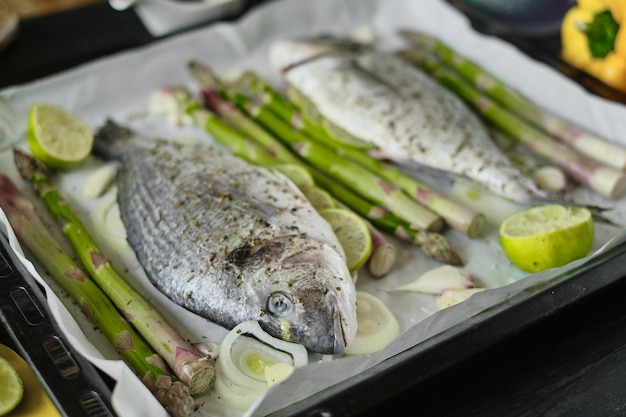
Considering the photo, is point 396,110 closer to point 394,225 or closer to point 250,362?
point 394,225

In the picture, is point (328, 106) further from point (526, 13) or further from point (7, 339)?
point (7, 339)

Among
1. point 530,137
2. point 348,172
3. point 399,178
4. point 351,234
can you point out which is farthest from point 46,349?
point 530,137

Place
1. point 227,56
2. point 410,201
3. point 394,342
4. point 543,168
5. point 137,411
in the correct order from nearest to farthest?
1. point 137,411
2. point 394,342
3. point 410,201
4. point 543,168
5. point 227,56

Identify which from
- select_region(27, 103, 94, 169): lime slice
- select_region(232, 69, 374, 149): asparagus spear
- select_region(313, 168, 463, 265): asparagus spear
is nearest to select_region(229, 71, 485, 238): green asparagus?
select_region(232, 69, 374, 149): asparagus spear

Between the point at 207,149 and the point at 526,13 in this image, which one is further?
the point at 526,13

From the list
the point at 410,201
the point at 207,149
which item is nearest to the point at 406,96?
the point at 410,201

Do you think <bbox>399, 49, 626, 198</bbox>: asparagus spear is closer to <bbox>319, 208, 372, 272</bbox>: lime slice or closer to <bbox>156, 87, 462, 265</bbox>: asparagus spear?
<bbox>156, 87, 462, 265</bbox>: asparagus spear

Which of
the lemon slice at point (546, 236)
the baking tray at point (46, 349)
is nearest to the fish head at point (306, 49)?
the lemon slice at point (546, 236)

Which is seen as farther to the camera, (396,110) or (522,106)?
(522,106)
